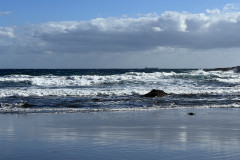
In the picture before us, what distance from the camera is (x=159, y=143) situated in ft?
27.8

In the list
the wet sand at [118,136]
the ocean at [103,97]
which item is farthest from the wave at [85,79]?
the wet sand at [118,136]

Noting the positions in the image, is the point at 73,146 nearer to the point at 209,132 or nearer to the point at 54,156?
the point at 54,156

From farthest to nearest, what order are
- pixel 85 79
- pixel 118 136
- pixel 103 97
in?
pixel 85 79
pixel 103 97
pixel 118 136

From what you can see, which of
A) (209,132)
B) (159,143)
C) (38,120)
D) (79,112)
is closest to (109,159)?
(159,143)

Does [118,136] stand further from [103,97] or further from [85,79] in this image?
[85,79]

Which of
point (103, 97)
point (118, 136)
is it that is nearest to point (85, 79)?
point (103, 97)

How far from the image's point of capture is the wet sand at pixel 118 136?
24.3 feet

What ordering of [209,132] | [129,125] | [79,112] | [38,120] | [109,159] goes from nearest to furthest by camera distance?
[109,159], [209,132], [129,125], [38,120], [79,112]

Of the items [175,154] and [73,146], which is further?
[73,146]

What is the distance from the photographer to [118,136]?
9.40m

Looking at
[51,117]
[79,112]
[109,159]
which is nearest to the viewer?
[109,159]

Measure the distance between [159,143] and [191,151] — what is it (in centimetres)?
103

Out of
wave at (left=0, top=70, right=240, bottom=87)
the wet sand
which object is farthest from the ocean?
the wet sand

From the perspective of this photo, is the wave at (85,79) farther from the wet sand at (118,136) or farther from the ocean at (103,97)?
the wet sand at (118,136)
